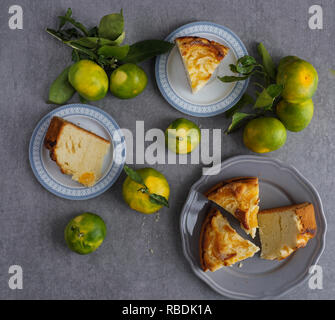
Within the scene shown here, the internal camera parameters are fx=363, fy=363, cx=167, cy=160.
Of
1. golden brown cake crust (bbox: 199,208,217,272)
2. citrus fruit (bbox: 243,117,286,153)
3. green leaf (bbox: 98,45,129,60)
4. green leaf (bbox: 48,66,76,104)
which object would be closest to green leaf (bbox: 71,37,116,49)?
green leaf (bbox: 98,45,129,60)

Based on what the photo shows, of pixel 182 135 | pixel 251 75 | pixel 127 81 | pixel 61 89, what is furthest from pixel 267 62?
pixel 61 89

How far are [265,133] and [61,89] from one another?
0.80 meters

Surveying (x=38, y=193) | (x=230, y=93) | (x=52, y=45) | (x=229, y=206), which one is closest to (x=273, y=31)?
(x=230, y=93)

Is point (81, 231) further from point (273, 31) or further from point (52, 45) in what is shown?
point (273, 31)

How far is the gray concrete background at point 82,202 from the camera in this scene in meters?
1.47

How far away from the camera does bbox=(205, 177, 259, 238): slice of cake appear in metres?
1.36

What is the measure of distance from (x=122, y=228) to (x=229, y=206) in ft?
1.45

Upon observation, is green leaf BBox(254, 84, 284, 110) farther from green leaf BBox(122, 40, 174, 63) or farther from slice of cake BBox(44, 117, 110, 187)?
slice of cake BBox(44, 117, 110, 187)

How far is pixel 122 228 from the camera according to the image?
58.1 inches

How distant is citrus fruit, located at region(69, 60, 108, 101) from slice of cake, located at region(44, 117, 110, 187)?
16cm

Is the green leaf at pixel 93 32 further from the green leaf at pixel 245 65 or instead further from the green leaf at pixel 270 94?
the green leaf at pixel 270 94

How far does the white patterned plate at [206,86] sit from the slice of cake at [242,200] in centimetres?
31

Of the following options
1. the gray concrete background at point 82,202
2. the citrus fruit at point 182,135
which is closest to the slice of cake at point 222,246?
the gray concrete background at point 82,202

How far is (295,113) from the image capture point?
1.34 m
